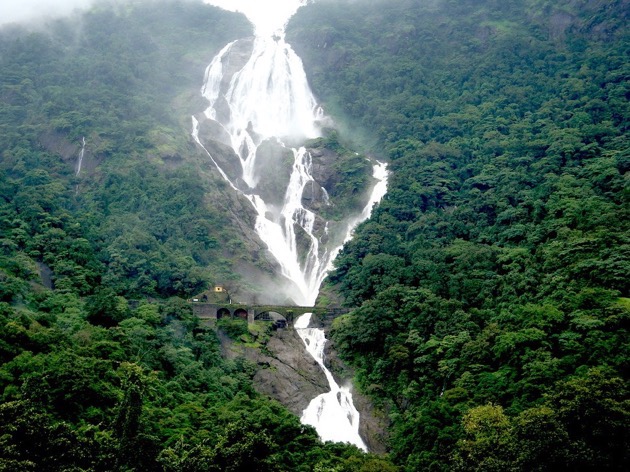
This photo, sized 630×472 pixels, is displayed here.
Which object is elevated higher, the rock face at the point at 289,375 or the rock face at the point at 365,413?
the rock face at the point at 365,413

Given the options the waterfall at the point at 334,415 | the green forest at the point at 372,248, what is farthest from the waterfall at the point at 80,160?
the waterfall at the point at 334,415

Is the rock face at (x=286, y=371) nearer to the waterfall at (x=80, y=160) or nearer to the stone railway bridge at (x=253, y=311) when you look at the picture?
the stone railway bridge at (x=253, y=311)

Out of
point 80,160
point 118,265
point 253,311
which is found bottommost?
point 253,311

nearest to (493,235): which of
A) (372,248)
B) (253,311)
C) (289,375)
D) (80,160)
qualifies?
(372,248)

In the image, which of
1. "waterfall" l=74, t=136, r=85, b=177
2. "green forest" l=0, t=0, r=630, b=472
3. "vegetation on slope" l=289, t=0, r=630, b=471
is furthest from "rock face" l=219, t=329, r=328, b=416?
"waterfall" l=74, t=136, r=85, b=177

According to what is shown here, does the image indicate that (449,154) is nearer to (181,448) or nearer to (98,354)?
(98,354)

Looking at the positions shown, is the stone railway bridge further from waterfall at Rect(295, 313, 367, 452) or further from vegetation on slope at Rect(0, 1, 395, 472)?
waterfall at Rect(295, 313, 367, 452)

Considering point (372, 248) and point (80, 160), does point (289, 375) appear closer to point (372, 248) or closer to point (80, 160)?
point (372, 248)
